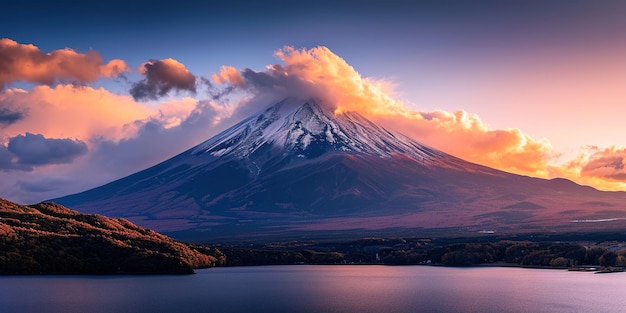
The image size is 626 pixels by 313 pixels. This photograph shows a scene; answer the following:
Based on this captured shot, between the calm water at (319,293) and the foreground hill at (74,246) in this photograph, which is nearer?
the calm water at (319,293)

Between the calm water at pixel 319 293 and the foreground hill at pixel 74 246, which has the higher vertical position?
the foreground hill at pixel 74 246

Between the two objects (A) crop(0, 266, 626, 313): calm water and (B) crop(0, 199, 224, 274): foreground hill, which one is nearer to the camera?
(A) crop(0, 266, 626, 313): calm water

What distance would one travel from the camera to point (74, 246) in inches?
3819

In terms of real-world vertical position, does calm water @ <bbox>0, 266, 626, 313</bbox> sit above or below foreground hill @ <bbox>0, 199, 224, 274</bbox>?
below

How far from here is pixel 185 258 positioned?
107 metres

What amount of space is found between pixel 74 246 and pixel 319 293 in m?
38.3

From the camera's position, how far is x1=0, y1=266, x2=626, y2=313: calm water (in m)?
65.2

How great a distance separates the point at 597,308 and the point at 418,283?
27805 millimetres

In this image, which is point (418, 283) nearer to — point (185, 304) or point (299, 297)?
point (299, 297)

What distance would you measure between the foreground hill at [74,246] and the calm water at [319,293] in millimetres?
4803

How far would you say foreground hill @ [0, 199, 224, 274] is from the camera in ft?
302

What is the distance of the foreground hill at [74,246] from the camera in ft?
302

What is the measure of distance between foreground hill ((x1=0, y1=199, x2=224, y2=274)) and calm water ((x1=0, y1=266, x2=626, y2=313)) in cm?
480

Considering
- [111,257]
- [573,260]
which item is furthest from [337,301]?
[573,260]
